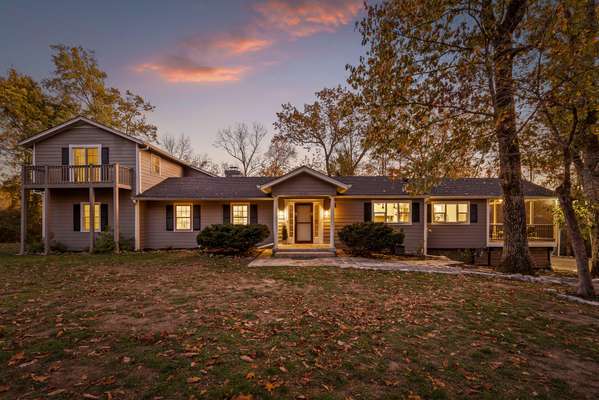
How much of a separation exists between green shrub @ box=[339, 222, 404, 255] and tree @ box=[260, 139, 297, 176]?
16488mm

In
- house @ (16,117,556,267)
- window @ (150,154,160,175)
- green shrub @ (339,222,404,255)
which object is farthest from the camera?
window @ (150,154,160,175)

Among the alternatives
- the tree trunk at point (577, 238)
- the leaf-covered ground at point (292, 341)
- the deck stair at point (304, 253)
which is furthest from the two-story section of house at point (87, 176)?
the tree trunk at point (577, 238)

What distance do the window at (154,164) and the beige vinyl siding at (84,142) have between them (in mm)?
1375

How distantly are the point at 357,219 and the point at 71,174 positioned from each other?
14994 mm

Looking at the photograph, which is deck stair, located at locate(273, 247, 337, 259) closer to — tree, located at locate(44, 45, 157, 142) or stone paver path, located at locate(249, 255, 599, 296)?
stone paver path, located at locate(249, 255, 599, 296)

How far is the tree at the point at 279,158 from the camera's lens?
28375 millimetres

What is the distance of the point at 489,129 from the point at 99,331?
960 cm

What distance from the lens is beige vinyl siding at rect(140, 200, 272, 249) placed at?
609 inches

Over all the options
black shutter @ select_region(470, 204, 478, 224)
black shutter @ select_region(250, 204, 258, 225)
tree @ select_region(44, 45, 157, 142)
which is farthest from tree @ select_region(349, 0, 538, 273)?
tree @ select_region(44, 45, 157, 142)

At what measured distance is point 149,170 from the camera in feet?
52.6

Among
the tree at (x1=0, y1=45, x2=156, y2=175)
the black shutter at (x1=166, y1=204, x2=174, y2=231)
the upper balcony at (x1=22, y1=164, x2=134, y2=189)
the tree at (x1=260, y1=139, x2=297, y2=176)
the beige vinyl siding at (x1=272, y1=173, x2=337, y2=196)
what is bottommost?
the black shutter at (x1=166, y1=204, x2=174, y2=231)

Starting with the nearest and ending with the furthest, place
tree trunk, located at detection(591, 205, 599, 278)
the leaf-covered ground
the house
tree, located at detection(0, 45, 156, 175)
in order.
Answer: the leaf-covered ground, tree trunk, located at detection(591, 205, 599, 278), the house, tree, located at detection(0, 45, 156, 175)

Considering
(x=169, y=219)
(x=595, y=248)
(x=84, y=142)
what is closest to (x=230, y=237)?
(x=169, y=219)

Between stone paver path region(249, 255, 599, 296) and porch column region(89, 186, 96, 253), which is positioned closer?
stone paver path region(249, 255, 599, 296)
